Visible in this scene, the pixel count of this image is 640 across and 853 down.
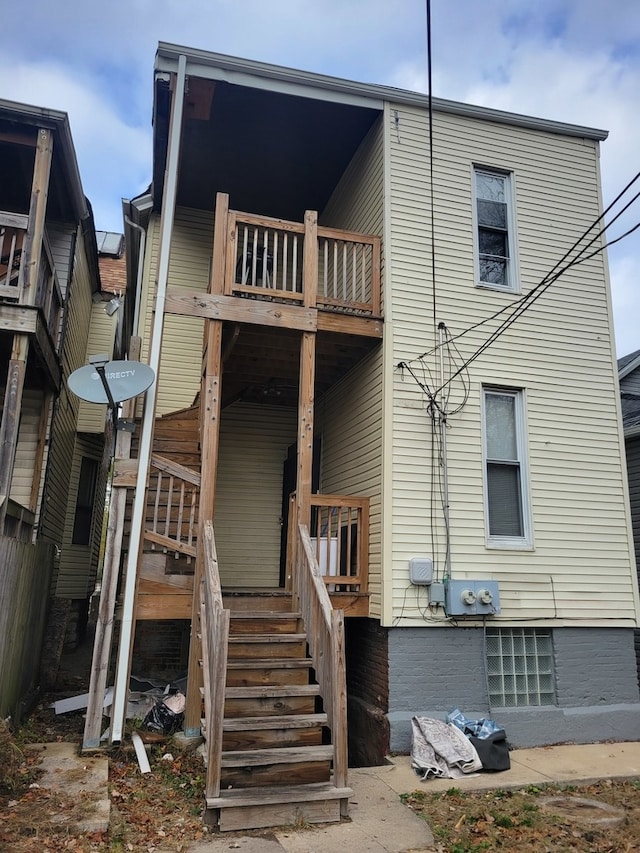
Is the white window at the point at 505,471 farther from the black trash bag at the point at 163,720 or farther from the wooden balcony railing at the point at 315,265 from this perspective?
the black trash bag at the point at 163,720

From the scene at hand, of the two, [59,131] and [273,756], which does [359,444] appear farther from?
[59,131]

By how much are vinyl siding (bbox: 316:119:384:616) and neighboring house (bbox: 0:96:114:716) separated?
4039mm

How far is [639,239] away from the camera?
608cm

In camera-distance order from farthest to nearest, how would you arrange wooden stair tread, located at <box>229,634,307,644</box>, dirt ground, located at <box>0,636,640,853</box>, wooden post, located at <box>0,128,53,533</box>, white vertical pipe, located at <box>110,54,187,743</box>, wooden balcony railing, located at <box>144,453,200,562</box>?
wooden post, located at <box>0,128,53,533</box> < wooden balcony railing, located at <box>144,453,200,562</box> < white vertical pipe, located at <box>110,54,187,743</box> < wooden stair tread, located at <box>229,634,307,644</box> < dirt ground, located at <box>0,636,640,853</box>

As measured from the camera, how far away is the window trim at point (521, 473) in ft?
25.6

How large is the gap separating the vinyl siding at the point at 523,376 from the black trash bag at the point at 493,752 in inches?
53.0

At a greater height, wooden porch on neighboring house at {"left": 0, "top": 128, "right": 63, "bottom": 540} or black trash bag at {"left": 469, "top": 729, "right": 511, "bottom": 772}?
wooden porch on neighboring house at {"left": 0, "top": 128, "right": 63, "bottom": 540}

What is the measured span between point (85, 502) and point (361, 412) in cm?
721

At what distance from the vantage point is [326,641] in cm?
558

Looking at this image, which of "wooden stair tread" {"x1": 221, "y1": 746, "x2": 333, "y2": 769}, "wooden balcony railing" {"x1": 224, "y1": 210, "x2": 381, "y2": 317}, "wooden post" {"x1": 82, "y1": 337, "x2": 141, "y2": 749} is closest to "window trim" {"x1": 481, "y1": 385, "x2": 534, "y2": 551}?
"wooden balcony railing" {"x1": 224, "y1": 210, "x2": 381, "y2": 317}

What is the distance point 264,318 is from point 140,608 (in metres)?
3.56

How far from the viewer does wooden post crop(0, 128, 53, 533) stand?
7207 mm

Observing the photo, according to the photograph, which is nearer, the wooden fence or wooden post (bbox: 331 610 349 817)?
wooden post (bbox: 331 610 349 817)

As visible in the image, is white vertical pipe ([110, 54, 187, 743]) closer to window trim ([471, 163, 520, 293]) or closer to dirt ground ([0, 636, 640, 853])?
dirt ground ([0, 636, 640, 853])
